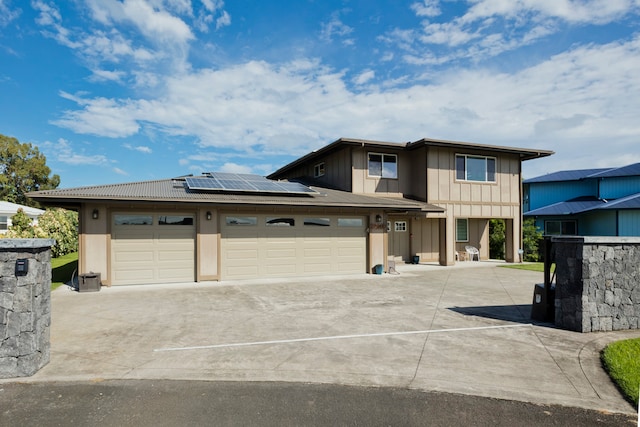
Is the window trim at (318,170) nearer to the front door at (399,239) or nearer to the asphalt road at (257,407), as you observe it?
the front door at (399,239)

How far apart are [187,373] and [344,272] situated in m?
10.3

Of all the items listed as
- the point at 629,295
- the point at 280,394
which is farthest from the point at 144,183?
the point at 629,295

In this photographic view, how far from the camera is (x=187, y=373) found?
15.5 feet

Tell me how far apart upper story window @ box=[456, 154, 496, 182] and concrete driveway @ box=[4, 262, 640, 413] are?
29.4 ft

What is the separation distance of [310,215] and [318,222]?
0.46m

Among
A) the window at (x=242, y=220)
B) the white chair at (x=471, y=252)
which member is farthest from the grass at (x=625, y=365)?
the white chair at (x=471, y=252)

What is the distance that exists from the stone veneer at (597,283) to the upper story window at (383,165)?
1127cm

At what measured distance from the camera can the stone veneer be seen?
669cm

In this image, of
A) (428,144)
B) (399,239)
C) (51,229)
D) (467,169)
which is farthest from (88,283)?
(467,169)

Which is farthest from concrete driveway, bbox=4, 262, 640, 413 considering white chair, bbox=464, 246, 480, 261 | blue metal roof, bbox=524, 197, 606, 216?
blue metal roof, bbox=524, 197, 606, 216

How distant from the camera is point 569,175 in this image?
31.6 m

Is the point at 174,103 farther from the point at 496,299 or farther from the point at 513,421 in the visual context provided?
the point at 513,421

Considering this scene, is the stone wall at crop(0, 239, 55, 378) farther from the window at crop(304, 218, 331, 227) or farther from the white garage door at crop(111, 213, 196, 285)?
the window at crop(304, 218, 331, 227)

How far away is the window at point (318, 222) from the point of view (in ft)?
46.2
